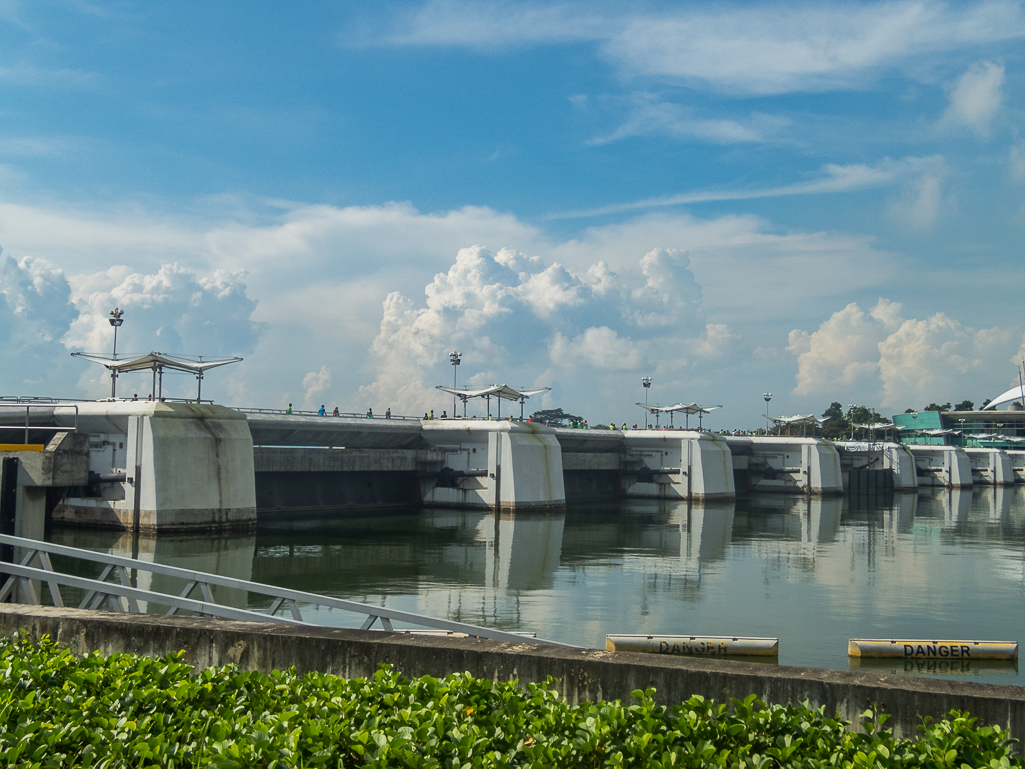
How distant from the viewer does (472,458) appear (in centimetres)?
6153

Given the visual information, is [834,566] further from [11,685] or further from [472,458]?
[11,685]

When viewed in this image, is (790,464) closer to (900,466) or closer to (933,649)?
(900,466)

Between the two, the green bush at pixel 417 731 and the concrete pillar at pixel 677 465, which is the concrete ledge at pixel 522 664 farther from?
the concrete pillar at pixel 677 465

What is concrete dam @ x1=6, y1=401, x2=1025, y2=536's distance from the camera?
41.4m

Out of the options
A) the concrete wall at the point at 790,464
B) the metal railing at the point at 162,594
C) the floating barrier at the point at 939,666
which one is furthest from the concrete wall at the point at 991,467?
the metal railing at the point at 162,594

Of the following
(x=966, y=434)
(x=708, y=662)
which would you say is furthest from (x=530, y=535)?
(x=966, y=434)

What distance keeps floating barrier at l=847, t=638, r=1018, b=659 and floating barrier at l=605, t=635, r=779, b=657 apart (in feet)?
8.05

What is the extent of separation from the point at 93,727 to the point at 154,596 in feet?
26.4

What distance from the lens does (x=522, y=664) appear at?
28.7 feet

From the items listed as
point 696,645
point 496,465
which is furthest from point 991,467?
point 696,645

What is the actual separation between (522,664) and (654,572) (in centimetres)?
2961

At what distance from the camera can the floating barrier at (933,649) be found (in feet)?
72.5

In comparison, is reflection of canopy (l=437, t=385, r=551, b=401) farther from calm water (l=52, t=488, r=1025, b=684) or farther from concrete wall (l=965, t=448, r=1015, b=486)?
concrete wall (l=965, t=448, r=1015, b=486)

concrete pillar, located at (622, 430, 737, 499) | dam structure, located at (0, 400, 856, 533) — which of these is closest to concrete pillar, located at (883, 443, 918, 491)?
dam structure, located at (0, 400, 856, 533)
